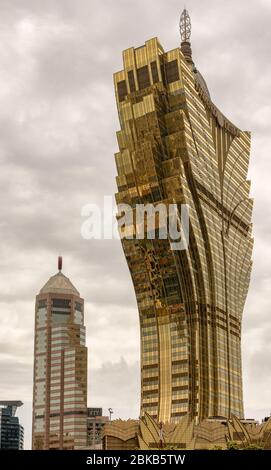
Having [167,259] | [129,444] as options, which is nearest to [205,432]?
[129,444]

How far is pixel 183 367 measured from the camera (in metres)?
199

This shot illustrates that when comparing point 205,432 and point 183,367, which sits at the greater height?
point 183,367

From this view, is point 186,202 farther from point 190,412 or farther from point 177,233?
point 190,412
